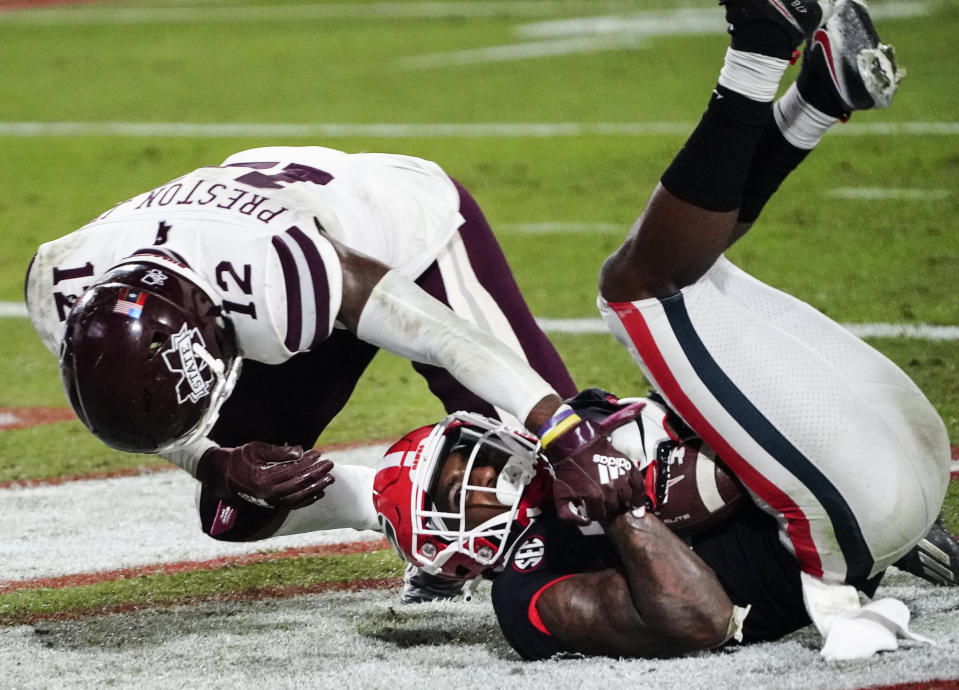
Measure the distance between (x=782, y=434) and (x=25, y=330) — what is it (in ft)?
15.0

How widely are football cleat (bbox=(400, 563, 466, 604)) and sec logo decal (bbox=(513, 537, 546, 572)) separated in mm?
256

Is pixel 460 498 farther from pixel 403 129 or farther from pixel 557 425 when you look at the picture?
pixel 403 129

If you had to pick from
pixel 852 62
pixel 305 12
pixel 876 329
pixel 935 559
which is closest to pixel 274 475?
pixel 935 559

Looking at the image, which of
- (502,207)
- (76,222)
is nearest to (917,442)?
(502,207)

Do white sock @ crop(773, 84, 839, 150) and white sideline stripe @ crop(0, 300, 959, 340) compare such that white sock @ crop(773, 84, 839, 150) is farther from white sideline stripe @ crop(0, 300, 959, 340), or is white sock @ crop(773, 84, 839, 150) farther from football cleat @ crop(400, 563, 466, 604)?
white sideline stripe @ crop(0, 300, 959, 340)

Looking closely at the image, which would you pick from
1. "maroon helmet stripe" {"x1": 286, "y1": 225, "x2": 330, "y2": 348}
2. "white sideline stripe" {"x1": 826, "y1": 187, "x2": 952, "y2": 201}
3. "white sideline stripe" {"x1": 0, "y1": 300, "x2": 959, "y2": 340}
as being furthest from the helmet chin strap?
"white sideline stripe" {"x1": 826, "y1": 187, "x2": 952, "y2": 201}

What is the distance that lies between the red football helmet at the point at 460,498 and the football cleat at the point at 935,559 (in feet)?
2.82

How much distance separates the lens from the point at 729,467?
10.3ft

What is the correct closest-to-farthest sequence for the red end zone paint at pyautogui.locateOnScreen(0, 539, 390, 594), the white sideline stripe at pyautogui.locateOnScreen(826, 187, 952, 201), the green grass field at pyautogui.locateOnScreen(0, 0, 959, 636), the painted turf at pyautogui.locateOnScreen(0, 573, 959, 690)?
1. the painted turf at pyautogui.locateOnScreen(0, 573, 959, 690)
2. the red end zone paint at pyautogui.locateOnScreen(0, 539, 390, 594)
3. the green grass field at pyautogui.locateOnScreen(0, 0, 959, 636)
4. the white sideline stripe at pyautogui.locateOnScreen(826, 187, 952, 201)

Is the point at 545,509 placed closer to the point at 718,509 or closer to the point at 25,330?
the point at 718,509

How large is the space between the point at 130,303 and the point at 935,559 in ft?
6.10

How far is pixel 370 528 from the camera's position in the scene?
3990 millimetres

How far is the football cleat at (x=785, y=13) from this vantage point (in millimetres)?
3186

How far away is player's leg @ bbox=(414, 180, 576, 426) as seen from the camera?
389 centimetres
